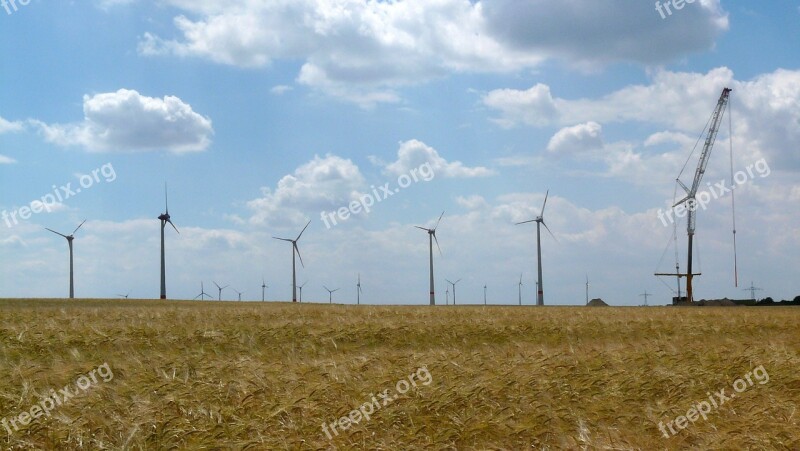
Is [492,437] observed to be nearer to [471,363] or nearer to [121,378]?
[471,363]

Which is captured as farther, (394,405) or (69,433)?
(394,405)

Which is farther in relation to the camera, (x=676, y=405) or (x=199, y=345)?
(x=199, y=345)

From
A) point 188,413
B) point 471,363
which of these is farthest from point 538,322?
point 188,413

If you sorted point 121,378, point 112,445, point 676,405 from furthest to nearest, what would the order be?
1. point 121,378
2. point 676,405
3. point 112,445

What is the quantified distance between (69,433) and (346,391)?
5781 millimetres

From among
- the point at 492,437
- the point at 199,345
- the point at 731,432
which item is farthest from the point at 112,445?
the point at 199,345

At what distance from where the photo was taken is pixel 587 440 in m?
14.0

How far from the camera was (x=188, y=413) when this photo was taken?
605 inches

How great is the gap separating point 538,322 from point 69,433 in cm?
2476

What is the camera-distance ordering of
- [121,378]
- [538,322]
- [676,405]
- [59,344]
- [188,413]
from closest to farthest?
[188,413], [676,405], [121,378], [59,344], [538,322]

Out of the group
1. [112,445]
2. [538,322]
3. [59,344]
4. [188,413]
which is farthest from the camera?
[538,322]

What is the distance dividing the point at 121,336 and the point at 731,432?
70.9ft

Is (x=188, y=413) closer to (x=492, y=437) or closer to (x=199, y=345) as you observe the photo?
(x=492, y=437)

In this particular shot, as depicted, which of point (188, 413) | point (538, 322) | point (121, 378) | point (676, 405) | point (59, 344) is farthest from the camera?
point (538, 322)
